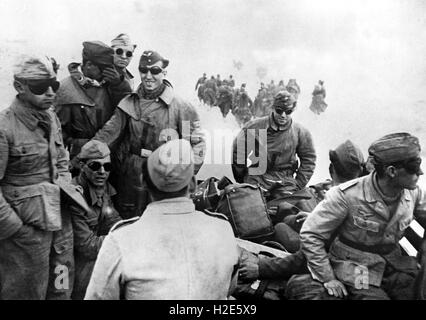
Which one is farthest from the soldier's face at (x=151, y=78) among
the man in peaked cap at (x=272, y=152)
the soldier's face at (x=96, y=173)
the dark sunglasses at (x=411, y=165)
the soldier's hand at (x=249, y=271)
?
the dark sunglasses at (x=411, y=165)

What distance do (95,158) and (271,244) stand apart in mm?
1480

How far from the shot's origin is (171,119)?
433 centimetres

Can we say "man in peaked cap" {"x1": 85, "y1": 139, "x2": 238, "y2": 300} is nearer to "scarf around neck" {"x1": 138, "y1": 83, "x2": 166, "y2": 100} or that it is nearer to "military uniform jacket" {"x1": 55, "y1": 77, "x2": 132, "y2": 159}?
"scarf around neck" {"x1": 138, "y1": 83, "x2": 166, "y2": 100}

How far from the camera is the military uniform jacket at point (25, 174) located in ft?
10.8

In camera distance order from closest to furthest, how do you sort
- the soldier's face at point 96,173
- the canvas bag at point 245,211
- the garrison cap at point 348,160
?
the soldier's face at point 96,173
the garrison cap at point 348,160
the canvas bag at point 245,211

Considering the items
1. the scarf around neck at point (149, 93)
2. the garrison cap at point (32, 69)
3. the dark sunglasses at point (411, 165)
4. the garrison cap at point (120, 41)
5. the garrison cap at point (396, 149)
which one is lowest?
the dark sunglasses at point (411, 165)

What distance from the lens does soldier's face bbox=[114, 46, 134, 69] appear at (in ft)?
14.9

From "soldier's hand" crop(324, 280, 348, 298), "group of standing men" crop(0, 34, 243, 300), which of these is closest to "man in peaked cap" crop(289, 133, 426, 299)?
"soldier's hand" crop(324, 280, 348, 298)

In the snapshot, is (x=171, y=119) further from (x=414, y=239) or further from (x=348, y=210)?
(x=414, y=239)

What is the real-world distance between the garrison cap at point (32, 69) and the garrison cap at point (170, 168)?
1.16 meters

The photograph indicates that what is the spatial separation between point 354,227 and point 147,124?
177cm

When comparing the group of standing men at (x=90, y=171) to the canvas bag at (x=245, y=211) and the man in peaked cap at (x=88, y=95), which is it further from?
the canvas bag at (x=245, y=211)

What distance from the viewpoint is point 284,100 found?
4.88 metres
